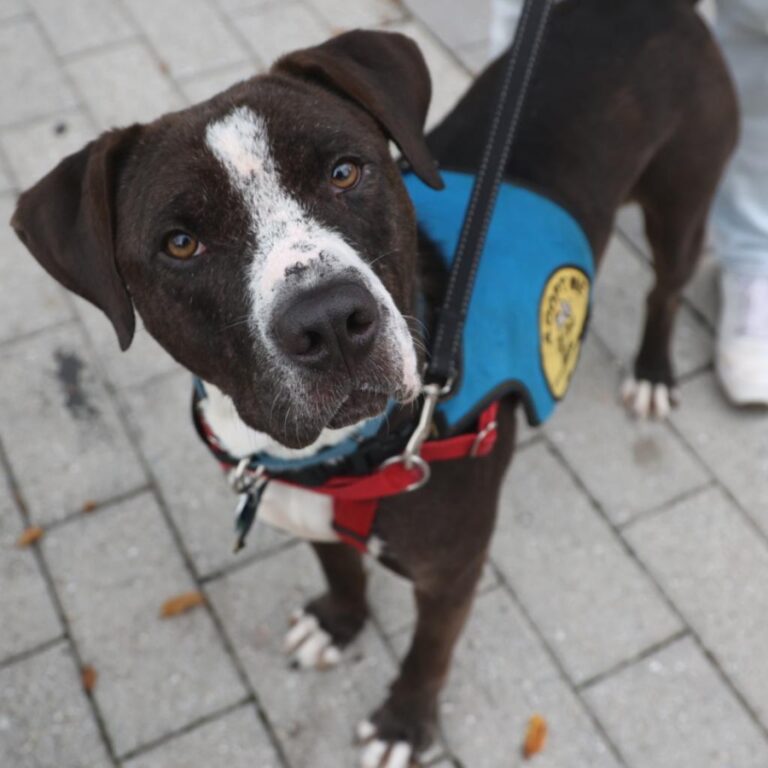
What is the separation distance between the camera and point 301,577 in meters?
3.42

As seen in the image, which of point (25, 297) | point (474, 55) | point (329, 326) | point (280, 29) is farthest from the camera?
point (280, 29)

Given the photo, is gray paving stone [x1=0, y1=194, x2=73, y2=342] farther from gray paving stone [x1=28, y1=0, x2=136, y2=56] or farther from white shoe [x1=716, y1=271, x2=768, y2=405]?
white shoe [x1=716, y1=271, x2=768, y2=405]

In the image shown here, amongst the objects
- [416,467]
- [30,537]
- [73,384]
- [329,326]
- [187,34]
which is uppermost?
[329,326]

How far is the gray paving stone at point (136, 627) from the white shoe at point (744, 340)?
2.08 metres

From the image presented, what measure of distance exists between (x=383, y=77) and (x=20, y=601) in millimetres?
2176

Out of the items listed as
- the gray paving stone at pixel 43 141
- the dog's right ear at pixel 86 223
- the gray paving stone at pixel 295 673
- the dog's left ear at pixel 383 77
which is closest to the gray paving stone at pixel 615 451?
the gray paving stone at pixel 295 673

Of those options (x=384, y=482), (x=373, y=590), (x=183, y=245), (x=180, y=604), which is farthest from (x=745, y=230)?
(x=183, y=245)

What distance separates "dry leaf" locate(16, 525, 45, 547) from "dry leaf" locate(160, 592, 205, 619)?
0.54 meters

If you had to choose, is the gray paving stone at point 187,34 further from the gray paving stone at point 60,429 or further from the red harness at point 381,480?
the red harness at point 381,480

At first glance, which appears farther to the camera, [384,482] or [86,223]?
[384,482]

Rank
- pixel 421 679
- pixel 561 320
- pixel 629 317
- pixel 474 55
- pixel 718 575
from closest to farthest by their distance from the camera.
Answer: pixel 561 320, pixel 421 679, pixel 718 575, pixel 629 317, pixel 474 55

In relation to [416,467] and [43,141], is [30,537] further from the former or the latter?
[43,141]

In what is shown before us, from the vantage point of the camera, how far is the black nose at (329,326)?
1.82m

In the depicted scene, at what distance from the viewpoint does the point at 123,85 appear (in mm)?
4926
